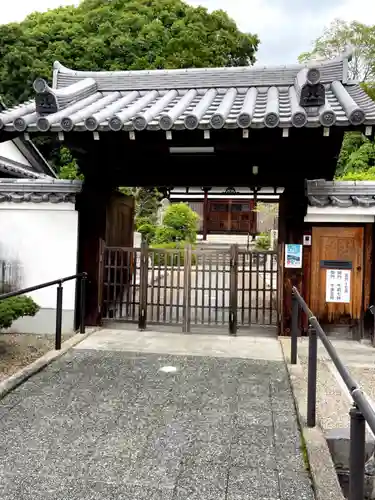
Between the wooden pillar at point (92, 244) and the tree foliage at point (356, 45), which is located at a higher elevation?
the tree foliage at point (356, 45)

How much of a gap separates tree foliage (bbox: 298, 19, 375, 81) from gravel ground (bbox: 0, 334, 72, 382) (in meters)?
27.1

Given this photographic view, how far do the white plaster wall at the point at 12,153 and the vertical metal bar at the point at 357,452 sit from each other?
12.3 m

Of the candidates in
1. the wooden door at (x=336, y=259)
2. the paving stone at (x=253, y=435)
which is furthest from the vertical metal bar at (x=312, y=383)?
the wooden door at (x=336, y=259)

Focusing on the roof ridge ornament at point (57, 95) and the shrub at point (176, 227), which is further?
the shrub at point (176, 227)

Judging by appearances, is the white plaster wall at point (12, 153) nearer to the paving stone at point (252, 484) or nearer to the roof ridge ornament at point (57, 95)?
the roof ridge ornament at point (57, 95)

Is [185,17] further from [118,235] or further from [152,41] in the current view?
[118,235]

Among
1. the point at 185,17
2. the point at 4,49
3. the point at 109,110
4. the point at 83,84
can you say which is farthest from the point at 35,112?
the point at 185,17

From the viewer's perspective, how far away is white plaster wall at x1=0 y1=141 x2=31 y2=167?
12.5m

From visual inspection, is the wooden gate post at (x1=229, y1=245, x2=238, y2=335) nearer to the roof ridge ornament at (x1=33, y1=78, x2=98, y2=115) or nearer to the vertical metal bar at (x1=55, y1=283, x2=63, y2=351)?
the vertical metal bar at (x1=55, y1=283, x2=63, y2=351)

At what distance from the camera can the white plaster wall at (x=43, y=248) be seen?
7340 mm

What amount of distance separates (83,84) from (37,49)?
22.7 meters

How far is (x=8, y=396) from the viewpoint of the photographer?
4277 millimetres

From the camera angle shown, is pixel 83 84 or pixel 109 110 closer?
pixel 109 110

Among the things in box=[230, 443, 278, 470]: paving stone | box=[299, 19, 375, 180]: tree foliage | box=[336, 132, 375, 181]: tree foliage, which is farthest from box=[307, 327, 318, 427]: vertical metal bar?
box=[299, 19, 375, 180]: tree foliage
